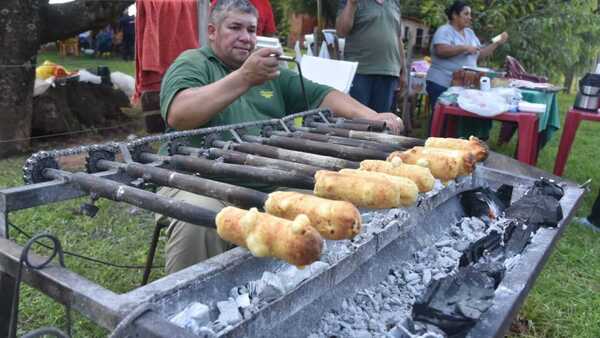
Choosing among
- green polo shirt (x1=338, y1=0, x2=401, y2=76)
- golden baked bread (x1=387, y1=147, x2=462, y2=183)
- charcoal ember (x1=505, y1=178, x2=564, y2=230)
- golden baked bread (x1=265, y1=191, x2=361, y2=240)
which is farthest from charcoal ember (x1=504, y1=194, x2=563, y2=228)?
green polo shirt (x1=338, y1=0, x2=401, y2=76)

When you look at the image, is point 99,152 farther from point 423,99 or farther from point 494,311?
point 423,99

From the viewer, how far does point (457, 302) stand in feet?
5.05

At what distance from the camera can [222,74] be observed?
283 centimetres

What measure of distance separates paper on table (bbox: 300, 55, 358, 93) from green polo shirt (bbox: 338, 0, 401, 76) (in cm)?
108

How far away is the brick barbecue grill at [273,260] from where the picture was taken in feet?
4.34

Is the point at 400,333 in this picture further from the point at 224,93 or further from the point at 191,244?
the point at 224,93

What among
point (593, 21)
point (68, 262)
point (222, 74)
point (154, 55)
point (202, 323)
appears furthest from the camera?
point (593, 21)

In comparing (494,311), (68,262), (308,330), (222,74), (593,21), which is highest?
(593,21)

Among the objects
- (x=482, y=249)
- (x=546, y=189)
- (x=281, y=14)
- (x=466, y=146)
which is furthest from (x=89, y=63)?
(x=482, y=249)

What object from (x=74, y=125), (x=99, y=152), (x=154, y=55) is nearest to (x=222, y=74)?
(x=99, y=152)

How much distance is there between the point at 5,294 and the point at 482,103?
17.2 ft

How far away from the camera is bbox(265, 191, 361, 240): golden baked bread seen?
1289mm

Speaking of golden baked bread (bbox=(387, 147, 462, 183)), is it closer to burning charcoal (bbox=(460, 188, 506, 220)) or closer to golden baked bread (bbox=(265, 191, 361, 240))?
golden baked bread (bbox=(265, 191, 361, 240))

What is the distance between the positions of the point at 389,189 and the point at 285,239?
0.48 metres
